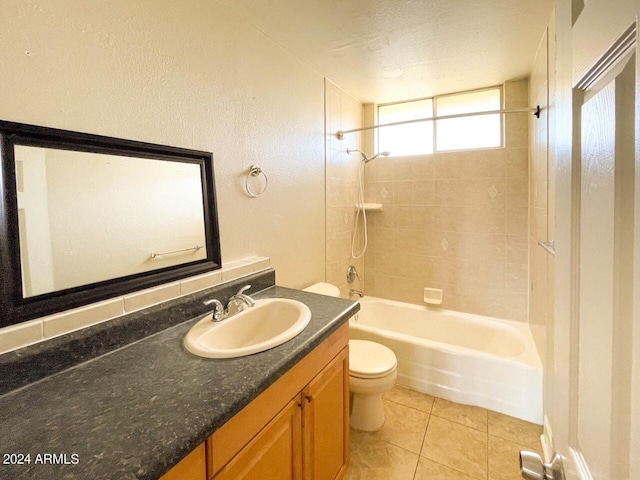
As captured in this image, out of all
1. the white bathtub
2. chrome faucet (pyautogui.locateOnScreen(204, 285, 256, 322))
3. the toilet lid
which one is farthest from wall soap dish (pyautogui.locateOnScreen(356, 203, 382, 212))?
chrome faucet (pyautogui.locateOnScreen(204, 285, 256, 322))

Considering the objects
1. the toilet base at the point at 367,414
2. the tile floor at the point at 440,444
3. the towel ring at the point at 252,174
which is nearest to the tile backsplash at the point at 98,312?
the towel ring at the point at 252,174

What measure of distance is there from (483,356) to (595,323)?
75.1 inches

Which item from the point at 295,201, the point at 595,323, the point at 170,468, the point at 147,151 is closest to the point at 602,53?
the point at 595,323

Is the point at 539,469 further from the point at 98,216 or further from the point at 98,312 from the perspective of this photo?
the point at 98,216

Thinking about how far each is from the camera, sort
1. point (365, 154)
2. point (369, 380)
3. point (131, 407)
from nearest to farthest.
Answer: point (131, 407), point (369, 380), point (365, 154)

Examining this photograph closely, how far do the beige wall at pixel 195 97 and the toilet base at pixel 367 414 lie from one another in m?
0.88

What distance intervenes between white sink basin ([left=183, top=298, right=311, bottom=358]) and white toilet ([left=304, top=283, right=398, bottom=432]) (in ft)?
2.09

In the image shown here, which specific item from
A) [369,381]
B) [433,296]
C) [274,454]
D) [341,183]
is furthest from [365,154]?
[274,454]

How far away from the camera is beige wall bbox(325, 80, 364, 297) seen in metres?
2.57

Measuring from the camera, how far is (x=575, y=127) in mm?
516

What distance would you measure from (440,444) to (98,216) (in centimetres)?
209

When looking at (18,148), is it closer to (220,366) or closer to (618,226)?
(220,366)

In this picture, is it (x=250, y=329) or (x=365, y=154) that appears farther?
(x=365, y=154)

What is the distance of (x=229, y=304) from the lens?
1.38 meters
